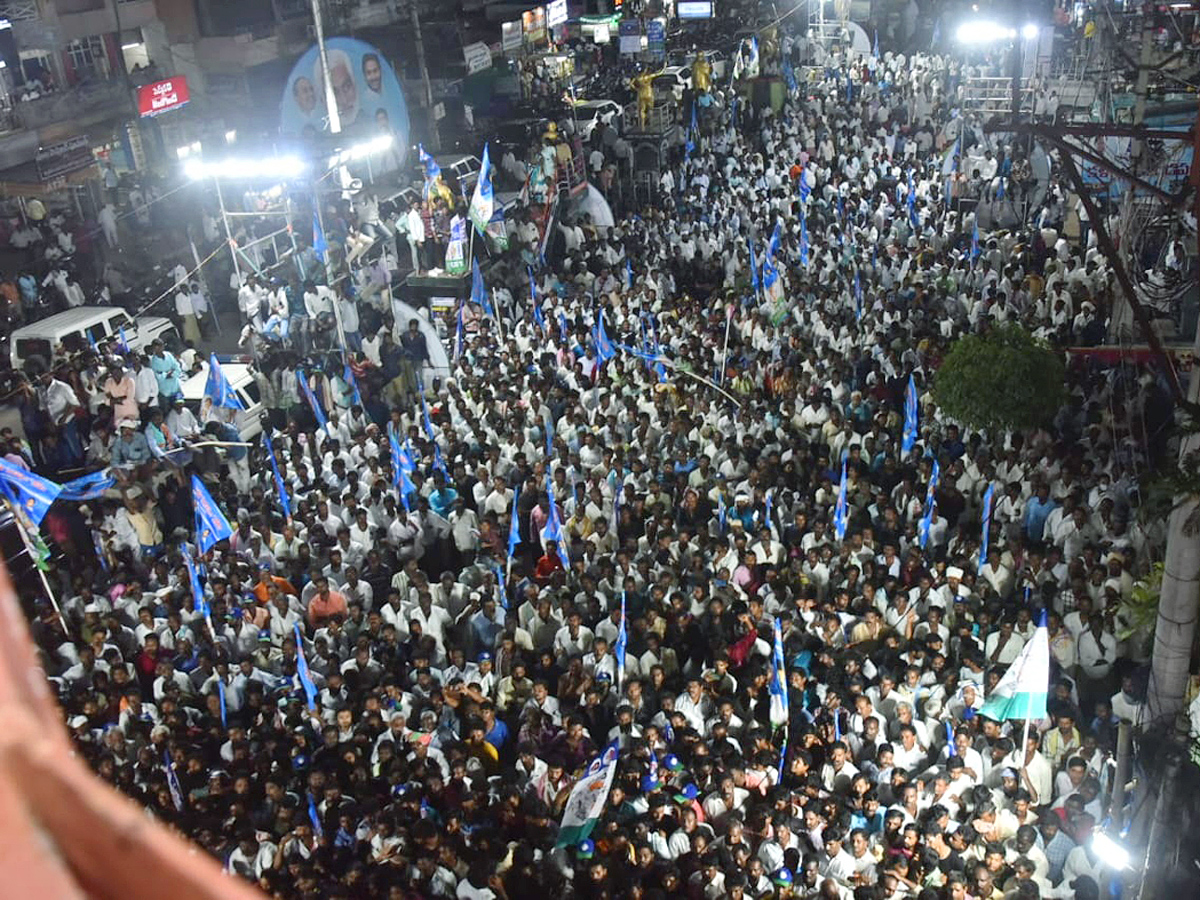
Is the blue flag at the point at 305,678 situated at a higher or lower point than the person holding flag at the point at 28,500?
lower

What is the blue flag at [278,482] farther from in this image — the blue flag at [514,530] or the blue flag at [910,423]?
the blue flag at [910,423]

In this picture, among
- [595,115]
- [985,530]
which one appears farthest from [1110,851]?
[595,115]

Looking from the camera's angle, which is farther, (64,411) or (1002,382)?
(64,411)

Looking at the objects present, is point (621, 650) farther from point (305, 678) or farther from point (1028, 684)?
point (1028, 684)

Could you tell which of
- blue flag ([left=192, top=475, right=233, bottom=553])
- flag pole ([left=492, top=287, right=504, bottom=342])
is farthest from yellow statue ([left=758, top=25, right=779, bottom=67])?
blue flag ([left=192, top=475, right=233, bottom=553])

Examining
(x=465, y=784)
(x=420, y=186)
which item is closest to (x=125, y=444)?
(x=465, y=784)

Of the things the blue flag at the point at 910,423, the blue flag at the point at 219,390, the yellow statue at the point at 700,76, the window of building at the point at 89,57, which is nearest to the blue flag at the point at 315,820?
the blue flag at the point at 910,423

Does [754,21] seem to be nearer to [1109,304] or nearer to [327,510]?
[1109,304]
